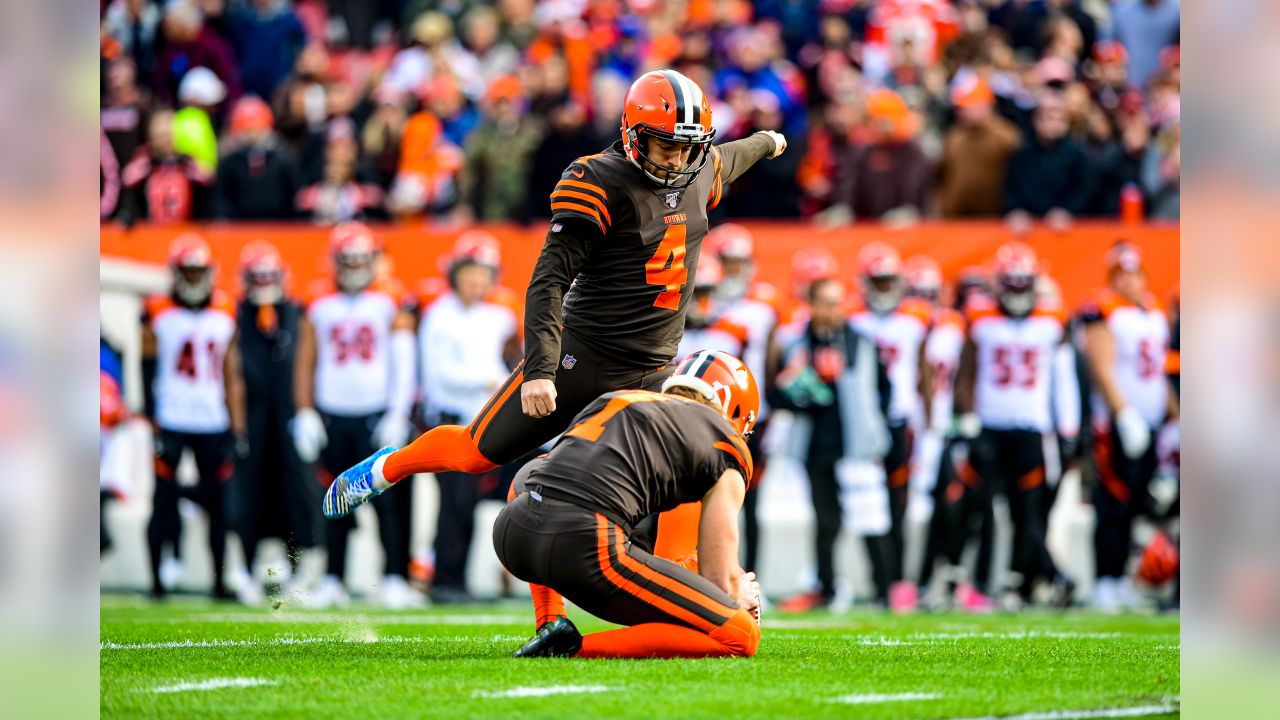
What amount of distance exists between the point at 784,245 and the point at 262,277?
3440 millimetres

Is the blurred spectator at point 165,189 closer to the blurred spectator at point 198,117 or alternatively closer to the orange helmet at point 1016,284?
the blurred spectator at point 198,117

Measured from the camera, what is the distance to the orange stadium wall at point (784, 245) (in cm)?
1068

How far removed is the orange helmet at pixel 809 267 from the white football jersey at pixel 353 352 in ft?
8.67

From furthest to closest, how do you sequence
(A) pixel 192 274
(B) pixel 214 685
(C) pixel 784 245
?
(C) pixel 784 245
(A) pixel 192 274
(B) pixel 214 685

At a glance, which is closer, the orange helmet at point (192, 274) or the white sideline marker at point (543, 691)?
the white sideline marker at point (543, 691)

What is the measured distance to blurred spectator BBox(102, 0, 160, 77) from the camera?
13836mm

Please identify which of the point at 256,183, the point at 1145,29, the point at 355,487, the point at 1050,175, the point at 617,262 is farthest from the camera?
the point at 1145,29

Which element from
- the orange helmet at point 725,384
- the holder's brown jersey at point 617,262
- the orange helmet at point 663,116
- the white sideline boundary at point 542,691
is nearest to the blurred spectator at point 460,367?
the holder's brown jersey at point 617,262

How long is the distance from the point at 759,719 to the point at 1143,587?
258 inches

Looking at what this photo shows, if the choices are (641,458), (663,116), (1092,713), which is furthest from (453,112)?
(1092,713)

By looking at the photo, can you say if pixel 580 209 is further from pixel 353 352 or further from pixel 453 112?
pixel 453 112

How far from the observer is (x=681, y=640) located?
520 centimetres

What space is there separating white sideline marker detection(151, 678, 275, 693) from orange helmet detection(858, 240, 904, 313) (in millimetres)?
6333
